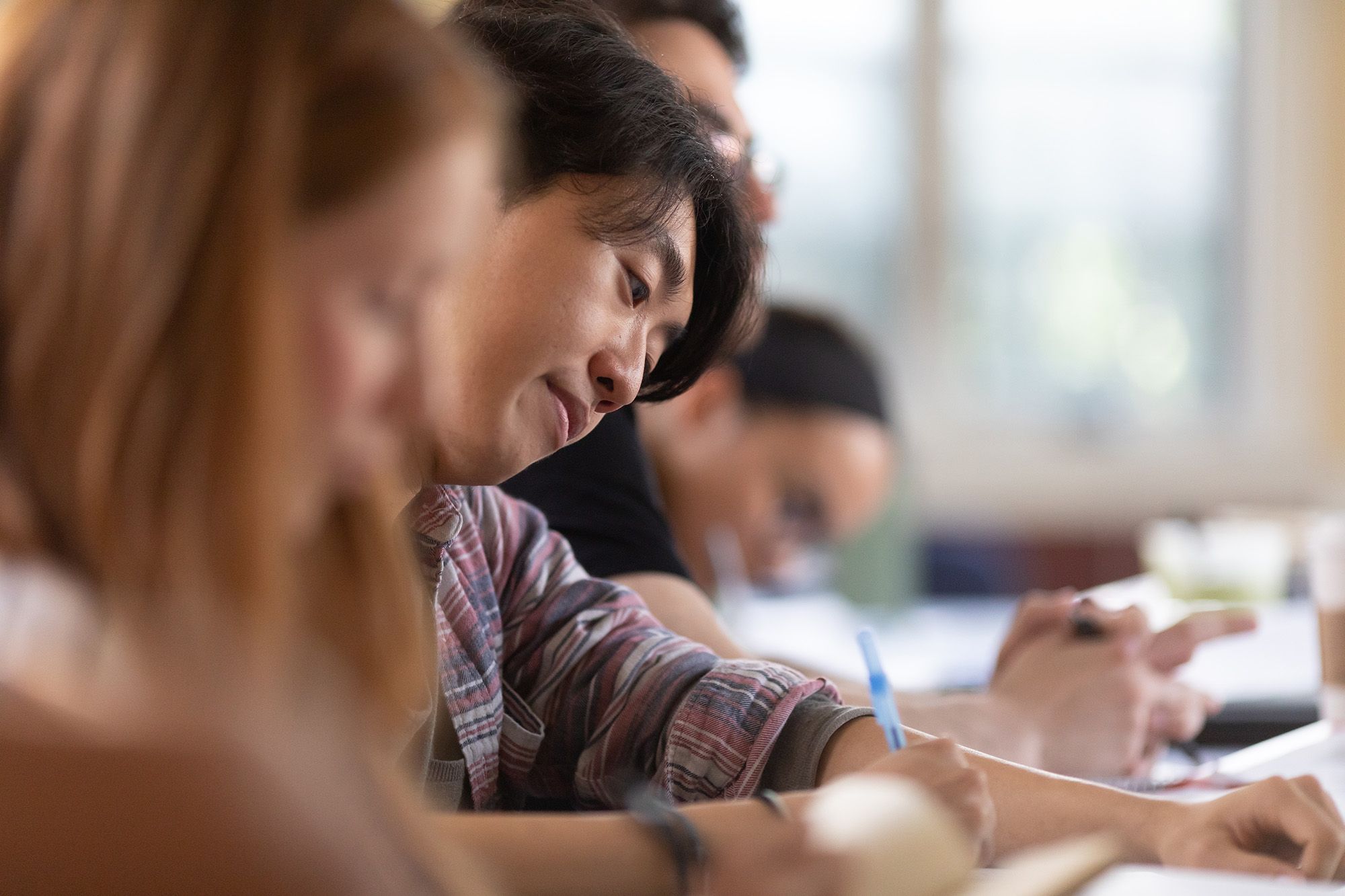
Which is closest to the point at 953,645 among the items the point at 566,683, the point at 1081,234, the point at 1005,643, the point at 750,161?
the point at 1005,643

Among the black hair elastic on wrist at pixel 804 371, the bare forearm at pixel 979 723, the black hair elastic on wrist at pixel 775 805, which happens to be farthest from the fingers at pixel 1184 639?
the black hair elastic on wrist at pixel 804 371

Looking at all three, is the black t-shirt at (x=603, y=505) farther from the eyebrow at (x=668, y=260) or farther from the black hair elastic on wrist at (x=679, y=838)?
the black hair elastic on wrist at (x=679, y=838)

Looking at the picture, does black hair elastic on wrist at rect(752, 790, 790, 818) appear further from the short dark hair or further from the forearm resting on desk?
the short dark hair

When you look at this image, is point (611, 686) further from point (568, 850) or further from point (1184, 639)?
point (1184, 639)

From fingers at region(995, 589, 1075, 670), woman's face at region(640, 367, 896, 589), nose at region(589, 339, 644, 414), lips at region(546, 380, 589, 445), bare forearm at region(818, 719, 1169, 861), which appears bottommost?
woman's face at region(640, 367, 896, 589)

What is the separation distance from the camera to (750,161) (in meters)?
1.38

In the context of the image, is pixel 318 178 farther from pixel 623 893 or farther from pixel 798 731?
pixel 798 731

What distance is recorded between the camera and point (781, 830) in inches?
24.1

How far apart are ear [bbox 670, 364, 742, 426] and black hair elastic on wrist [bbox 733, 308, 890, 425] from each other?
0.05ft

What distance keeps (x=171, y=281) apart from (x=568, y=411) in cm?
41

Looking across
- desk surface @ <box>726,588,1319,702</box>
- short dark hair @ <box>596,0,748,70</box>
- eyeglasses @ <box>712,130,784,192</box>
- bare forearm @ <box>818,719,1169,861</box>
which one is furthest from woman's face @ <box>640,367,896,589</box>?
bare forearm @ <box>818,719,1169,861</box>

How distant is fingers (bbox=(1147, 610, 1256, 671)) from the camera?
1212 mm

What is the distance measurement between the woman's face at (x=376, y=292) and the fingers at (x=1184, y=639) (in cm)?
85

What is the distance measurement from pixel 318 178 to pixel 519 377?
0.36 metres
